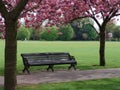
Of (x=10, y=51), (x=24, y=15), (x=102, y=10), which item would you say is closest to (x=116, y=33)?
(x=102, y=10)

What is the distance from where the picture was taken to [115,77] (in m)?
16.9

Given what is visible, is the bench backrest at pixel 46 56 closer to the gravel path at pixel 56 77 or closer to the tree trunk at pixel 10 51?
the gravel path at pixel 56 77

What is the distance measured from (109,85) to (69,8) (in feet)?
25.5

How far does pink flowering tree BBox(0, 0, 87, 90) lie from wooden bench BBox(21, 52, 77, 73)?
4.94 ft

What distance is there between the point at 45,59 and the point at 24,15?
3.45 metres

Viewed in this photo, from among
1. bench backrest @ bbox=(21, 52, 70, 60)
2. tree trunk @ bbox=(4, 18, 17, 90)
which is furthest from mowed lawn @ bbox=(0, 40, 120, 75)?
tree trunk @ bbox=(4, 18, 17, 90)

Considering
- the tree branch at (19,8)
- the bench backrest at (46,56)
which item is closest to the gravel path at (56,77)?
the bench backrest at (46,56)

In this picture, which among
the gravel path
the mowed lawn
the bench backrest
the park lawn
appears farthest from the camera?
the mowed lawn

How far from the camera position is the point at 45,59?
19.5 meters

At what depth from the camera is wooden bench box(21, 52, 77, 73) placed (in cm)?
1830

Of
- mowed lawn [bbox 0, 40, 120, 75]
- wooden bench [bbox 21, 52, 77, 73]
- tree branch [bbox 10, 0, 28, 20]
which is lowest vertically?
mowed lawn [bbox 0, 40, 120, 75]

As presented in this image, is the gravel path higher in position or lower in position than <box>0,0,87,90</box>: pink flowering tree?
lower

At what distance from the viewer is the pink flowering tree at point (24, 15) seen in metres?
10.9

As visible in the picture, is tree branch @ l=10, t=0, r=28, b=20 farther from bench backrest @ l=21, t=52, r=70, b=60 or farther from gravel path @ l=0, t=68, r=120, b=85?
bench backrest @ l=21, t=52, r=70, b=60
